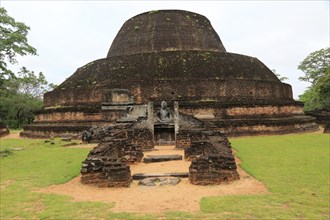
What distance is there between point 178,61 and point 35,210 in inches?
599

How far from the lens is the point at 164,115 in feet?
43.1

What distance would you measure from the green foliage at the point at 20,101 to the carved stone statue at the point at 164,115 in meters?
23.0

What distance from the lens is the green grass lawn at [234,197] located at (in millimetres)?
4680

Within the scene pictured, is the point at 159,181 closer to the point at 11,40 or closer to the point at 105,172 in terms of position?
the point at 105,172

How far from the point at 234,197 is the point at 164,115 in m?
7.86

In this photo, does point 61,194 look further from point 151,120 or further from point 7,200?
point 151,120

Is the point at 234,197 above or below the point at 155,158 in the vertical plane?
below

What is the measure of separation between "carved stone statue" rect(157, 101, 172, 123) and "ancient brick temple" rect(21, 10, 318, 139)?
2.24 metres

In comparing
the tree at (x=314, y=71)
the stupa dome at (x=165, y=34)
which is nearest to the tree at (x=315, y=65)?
the tree at (x=314, y=71)

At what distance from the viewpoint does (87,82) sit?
19.9 meters

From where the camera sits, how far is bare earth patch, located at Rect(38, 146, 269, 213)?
5129 mm

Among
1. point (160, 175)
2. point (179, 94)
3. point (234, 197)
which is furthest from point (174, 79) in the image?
point (234, 197)

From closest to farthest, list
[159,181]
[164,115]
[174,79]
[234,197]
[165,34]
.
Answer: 1. [234,197]
2. [159,181]
3. [164,115]
4. [174,79]
5. [165,34]

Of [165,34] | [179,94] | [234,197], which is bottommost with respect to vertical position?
[234,197]
